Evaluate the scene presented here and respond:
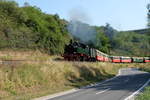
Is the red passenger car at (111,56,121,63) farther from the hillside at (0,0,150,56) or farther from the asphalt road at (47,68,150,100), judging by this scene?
the asphalt road at (47,68,150,100)

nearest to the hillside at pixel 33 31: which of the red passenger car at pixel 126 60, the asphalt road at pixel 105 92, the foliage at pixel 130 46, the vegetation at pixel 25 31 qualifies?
the vegetation at pixel 25 31

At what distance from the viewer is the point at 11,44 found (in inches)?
1795

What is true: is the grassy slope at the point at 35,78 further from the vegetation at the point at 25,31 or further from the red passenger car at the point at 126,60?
the red passenger car at the point at 126,60

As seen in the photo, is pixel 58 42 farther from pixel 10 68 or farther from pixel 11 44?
pixel 10 68

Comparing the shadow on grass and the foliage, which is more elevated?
the foliage

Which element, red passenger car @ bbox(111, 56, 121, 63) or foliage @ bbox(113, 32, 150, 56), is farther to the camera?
foliage @ bbox(113, 32, 150, 56)

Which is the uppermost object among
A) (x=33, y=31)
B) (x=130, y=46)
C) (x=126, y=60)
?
(x=130, y=46)

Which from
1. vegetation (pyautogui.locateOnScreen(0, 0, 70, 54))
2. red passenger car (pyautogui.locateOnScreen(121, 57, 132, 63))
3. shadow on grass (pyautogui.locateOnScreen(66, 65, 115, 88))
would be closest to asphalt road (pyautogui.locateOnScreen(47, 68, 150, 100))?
shadow on grass (pyautogui.locateOnScreen(66, 65, 115, 88))

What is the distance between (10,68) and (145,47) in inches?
5789

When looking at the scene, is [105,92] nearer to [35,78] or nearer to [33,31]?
[35,78]

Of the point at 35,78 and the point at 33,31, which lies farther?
the point at 33,31

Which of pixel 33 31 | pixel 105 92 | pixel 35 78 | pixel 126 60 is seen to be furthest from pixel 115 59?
pixel 105 92

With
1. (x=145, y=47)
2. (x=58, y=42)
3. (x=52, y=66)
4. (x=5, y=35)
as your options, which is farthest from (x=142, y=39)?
(x=52, y=66)

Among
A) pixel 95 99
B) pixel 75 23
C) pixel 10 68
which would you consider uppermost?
pixel 75 23
